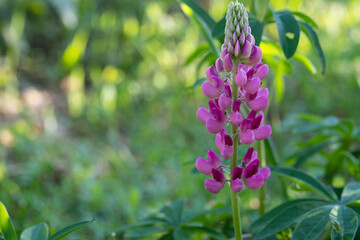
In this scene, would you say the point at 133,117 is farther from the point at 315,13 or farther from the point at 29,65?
the point at 315,13

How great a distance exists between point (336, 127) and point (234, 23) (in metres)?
0.90

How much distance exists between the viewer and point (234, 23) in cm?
84

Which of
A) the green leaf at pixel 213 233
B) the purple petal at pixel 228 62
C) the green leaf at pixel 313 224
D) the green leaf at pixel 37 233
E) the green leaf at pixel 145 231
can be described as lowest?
the green leaf at pixel 213 233

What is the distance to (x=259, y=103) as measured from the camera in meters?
0.86

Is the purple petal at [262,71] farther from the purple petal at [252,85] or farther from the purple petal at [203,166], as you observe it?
Answer: the purple petal at [203,166]

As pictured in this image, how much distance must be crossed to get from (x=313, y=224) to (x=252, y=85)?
43 centimetres

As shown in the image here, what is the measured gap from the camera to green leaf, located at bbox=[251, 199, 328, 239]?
105 centimetres

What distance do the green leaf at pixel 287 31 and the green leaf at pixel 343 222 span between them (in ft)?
1.36

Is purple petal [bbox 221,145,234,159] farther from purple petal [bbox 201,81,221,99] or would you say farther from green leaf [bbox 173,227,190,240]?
green leaf [bbox 173,227,190,240]

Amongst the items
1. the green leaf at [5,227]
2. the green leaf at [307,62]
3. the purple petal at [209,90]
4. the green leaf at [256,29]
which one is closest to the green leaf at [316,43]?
the green leaf at [307,62]

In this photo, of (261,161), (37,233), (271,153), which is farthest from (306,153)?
(37,233)

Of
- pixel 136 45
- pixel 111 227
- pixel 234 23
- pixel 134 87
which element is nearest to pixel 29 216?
pixel 111 227

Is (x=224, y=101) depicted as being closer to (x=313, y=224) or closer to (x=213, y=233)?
(x=313, y=224)

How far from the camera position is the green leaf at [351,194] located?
108 cm
